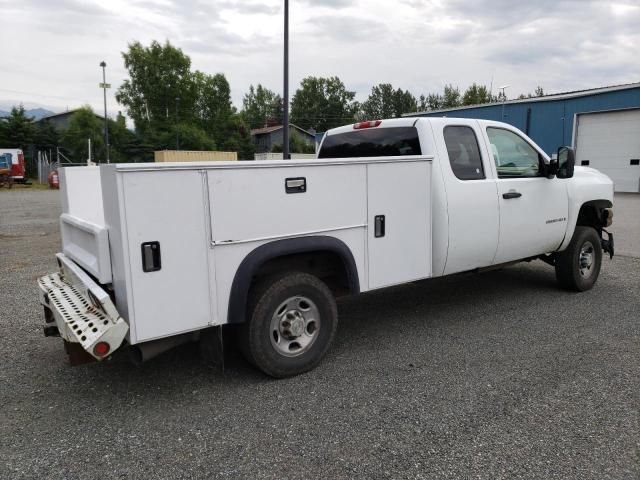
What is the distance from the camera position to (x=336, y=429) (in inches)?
127

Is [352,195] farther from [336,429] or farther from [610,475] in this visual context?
[610,475]

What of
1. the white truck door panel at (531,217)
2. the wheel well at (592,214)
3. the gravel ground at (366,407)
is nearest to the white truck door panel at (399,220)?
the gravel ground at (366,407)

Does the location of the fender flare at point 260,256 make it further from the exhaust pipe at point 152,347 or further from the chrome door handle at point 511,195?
the chrome door handle at point 511,195

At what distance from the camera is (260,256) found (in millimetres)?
3600

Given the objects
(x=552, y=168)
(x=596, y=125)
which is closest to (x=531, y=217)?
(x=552, y=168)

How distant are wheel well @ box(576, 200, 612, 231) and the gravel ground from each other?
56.3 inches

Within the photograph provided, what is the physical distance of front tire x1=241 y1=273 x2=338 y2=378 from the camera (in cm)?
373

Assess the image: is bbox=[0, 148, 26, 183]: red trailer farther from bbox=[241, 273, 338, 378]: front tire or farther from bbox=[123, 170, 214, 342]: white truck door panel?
bbox=[123, 170, 214, 342]: white truck door panel

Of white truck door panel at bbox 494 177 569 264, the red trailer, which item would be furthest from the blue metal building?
the red trailer

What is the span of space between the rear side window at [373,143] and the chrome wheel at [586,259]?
3.08 meters

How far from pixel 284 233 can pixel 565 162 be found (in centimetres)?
364

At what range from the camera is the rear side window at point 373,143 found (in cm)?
488

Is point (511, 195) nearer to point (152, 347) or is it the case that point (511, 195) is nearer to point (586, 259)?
point (586, 259)

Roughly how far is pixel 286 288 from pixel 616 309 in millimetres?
4120
